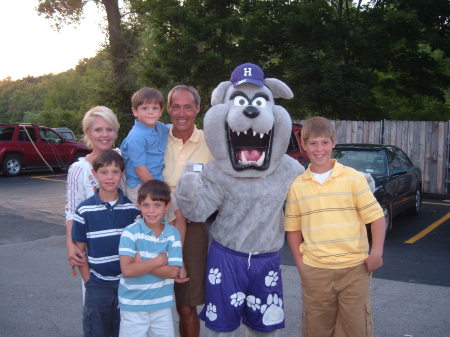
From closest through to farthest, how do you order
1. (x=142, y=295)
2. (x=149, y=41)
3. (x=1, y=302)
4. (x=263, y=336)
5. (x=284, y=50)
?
(x=142, y=295) → (x=263, y=336) → (x=1, y=302) → (x=284, y=50) → (x=149, y=41)

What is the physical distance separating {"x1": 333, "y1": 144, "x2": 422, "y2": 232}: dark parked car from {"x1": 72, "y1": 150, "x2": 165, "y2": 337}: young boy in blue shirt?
5.12 m

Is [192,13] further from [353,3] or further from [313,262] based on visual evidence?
[313,262]

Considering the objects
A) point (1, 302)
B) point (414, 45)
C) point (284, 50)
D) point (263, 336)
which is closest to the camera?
point (263, 336)

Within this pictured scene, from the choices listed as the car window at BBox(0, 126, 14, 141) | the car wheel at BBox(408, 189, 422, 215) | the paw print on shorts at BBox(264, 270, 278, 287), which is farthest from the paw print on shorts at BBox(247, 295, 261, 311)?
the car window at BBox(0, 126, 14, 141)

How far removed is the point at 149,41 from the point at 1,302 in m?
18.3

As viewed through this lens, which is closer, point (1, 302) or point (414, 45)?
point (1, 302)

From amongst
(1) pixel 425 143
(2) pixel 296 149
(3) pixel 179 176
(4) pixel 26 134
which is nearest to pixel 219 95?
(3) pixel 179 176

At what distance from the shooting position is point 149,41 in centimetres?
2162

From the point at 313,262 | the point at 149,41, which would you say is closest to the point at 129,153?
the point at 313,262

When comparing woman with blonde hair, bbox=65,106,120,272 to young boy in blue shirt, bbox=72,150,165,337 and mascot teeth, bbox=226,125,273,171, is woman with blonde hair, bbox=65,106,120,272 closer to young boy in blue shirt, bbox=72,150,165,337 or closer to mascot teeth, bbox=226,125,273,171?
young boy in blue shirt, bbox=72,150,165,337

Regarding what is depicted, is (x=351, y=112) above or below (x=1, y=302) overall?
above

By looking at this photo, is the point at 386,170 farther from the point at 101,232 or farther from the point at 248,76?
the point at 101,232

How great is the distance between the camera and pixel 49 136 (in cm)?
→ 1755

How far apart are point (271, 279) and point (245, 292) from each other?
0.18 metres
